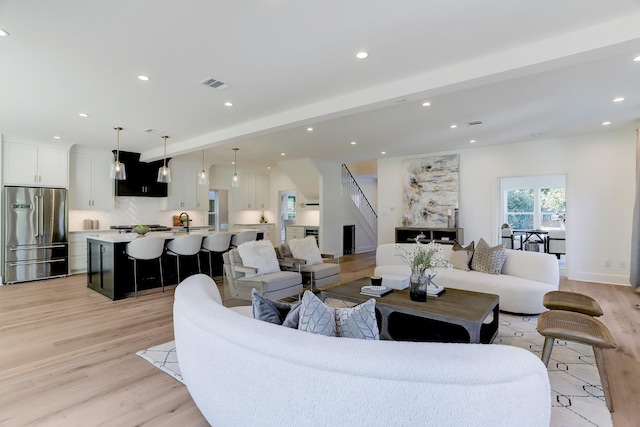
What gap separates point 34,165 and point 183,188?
3.11 metres

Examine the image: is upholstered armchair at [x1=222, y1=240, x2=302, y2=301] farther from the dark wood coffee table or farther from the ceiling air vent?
the ceiling air vent

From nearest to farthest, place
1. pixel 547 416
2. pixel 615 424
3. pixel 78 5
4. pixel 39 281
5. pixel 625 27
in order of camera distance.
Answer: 1. pixel 547 416
2. pixel 615 424
3. pixel 78 5
4. pixel 625 27
5. pixel 39 281

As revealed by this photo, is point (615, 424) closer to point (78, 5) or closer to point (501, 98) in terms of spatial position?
point (501, 98)

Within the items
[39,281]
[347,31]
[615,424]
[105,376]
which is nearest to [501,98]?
[347,31]

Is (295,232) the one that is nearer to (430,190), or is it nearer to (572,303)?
(430,190)

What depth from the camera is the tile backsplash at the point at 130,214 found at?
7.16 metres

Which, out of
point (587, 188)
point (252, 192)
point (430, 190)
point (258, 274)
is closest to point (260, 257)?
point (258, 274)

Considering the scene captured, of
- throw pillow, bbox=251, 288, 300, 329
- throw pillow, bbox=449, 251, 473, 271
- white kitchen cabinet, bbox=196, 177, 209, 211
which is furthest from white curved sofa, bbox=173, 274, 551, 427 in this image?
white kitchen cabinet, bbox=196, 177, 209, 211

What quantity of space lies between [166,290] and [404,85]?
4784 millimetres

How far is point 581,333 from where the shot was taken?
2197 millimetres

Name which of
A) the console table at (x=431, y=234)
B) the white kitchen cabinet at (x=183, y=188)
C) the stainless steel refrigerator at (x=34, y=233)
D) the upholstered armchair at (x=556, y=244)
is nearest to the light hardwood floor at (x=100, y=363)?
the stainless steel refrigerator at (x=34, y=233)

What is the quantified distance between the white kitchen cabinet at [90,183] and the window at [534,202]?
33.5 feet

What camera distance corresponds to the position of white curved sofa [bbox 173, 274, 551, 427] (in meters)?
0.97

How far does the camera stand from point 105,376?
100 inches
